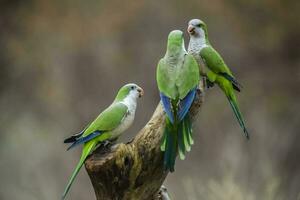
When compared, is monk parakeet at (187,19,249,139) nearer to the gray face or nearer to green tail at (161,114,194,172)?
the gray face

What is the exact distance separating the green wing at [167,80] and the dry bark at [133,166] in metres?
0.11

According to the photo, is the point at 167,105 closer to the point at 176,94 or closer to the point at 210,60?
the point at 176,94

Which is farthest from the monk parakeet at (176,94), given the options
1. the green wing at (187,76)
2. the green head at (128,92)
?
the green head at (128,92)

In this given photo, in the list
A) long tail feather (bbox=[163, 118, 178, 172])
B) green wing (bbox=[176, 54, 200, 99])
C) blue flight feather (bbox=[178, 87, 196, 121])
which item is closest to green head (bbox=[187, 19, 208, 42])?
green wing (bbox=[176, 54, 200, 99])

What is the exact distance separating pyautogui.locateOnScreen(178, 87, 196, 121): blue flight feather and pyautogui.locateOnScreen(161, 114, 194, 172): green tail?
1.3 inches

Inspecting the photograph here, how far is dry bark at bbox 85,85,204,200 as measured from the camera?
1.72 meters

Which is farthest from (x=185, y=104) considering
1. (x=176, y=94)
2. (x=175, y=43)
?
(x=175, y=43)

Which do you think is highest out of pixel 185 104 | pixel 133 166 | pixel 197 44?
pixel 197 44

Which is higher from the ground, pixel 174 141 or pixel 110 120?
pixel 110 120

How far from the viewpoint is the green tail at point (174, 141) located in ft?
5.58

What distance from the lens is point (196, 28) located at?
185 centimetres

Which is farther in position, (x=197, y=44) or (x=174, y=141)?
(x=197, y=44)

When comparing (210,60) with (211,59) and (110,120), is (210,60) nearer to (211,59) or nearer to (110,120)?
(211,59)

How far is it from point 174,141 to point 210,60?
0.32 metres
